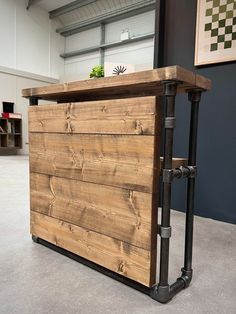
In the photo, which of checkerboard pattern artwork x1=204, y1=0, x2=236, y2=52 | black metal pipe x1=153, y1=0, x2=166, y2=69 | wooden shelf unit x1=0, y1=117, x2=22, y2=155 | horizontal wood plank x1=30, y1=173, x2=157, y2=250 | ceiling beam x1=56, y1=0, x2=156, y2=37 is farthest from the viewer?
wooden shelf unit x1=0, y1=117, x2=22, y2=155

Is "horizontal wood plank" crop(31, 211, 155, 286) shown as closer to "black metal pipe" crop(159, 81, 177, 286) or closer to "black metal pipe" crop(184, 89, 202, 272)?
"black metal pipe" crop(159, 81, 177, 286)

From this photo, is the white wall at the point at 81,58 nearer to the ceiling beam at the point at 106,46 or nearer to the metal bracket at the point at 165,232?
the ceiling beam at the point at 106,46

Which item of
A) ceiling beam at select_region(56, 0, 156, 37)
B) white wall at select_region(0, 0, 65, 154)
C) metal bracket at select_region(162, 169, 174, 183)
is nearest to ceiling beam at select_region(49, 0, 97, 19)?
white wall at select_region(0, 0, 65, 154)

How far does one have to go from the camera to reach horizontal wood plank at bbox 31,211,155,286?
1.04m

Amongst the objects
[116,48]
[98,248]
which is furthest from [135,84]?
[116,48]

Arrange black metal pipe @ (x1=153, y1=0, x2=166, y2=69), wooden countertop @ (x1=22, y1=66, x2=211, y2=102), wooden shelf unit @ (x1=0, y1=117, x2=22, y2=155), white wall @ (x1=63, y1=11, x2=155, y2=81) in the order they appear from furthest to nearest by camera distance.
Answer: wooden shelf unit @ (x1=0, y1=117, x2=22, y2=155), white wall @ (x1=63, y1=11, x2=155, y2=81), black metal pipe @ (x1=153, y1=0, x2=166, y2=69), wooden countertop @ (x1=22, y1=66, x2=211, y2=102)

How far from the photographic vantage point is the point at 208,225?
6.46ft

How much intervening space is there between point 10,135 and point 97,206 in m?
6.92

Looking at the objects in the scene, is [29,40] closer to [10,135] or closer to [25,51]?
[25,51]

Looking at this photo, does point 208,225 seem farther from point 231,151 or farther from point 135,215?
point 135,215

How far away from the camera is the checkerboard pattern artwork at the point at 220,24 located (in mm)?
1988

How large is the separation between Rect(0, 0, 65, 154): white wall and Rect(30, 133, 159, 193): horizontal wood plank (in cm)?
675

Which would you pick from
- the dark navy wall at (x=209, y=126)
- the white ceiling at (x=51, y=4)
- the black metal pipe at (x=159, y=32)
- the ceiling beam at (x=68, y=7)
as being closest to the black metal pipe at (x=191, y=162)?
the dark navy wall at (x=209, y=126)

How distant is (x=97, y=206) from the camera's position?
1.19m
